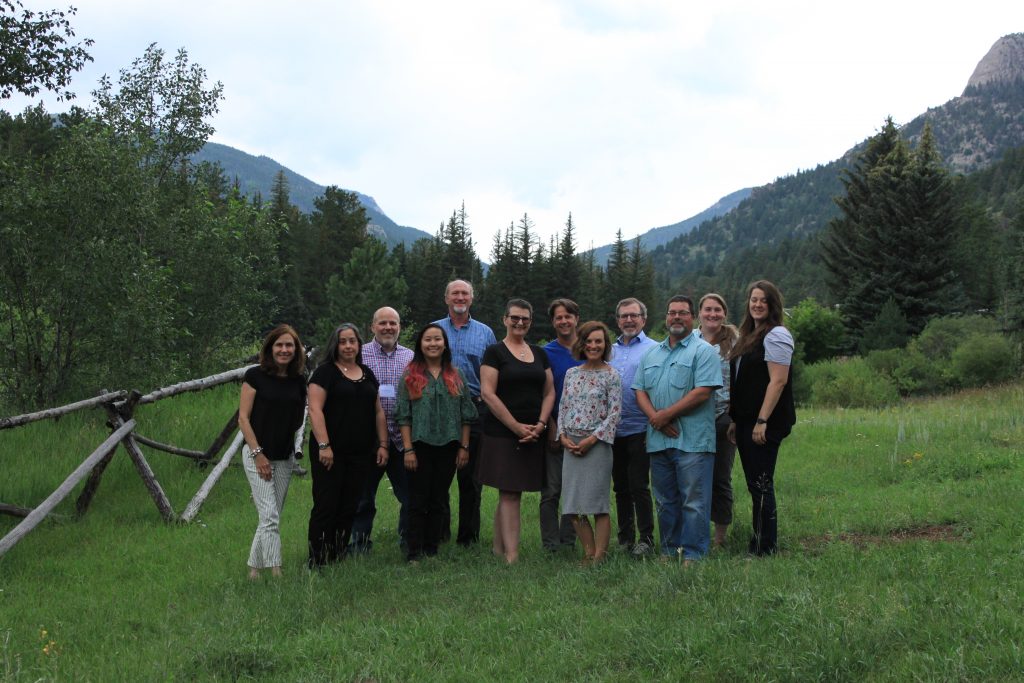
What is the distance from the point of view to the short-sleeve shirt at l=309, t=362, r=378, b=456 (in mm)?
6121

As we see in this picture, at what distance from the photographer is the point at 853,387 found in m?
33.0

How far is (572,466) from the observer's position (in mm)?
5988

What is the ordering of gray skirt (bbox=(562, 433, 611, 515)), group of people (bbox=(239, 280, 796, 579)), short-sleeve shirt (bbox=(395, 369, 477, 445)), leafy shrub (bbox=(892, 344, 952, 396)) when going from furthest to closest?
leafy shrub (bbox=(892, 344, 952, 396)), short-sleeve shirt (bbox=(395, 369, 477, 445)), gray skirt (bbox=(562, 433, 611, 515)), group of people (bbox=(239, 280, 796, 579))

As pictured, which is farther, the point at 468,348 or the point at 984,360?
the point at 984,360

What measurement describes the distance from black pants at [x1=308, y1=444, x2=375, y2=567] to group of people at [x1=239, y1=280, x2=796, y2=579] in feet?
0.04

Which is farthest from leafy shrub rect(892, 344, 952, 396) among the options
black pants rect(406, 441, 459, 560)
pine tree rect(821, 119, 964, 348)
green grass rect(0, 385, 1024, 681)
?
black pants rect(406, 441, 459, 560)

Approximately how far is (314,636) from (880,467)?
25.8 ft

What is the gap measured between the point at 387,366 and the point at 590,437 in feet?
6.51

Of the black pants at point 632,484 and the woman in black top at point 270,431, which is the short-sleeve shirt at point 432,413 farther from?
the black pants at point 632,484

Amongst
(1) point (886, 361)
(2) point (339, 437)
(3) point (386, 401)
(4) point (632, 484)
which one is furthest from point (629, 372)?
(1) point (886, 361)

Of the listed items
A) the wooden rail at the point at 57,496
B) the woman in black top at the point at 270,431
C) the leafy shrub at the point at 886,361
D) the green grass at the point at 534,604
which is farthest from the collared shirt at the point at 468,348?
the leafy shrub at the point at 886,361

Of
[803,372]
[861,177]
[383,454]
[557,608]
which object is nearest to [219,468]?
[383,454]

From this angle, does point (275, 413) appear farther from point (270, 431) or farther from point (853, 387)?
point (853, 387)

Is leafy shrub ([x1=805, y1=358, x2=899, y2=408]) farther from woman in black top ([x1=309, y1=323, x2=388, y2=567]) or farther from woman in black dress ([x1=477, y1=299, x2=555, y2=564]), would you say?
woman in black top ([x1=309, y1=323, x2=388, y2=567])
